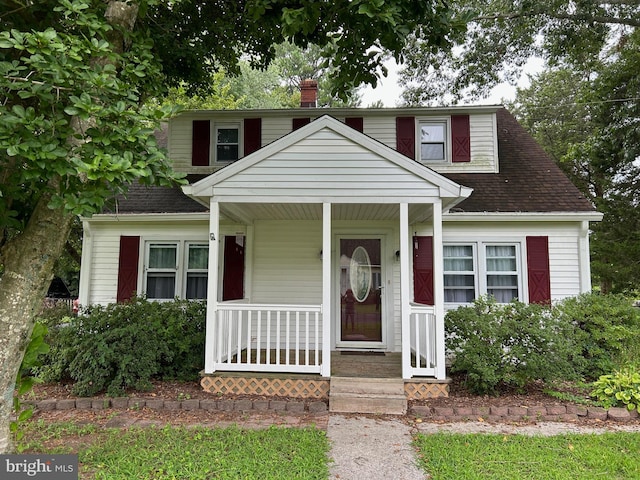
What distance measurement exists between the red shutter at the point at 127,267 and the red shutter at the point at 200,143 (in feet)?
7.37

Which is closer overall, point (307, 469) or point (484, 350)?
point (307, 469)

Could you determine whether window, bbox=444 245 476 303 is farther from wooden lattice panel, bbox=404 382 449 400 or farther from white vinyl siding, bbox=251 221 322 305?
white vinyl siding, bbox=251 221 322 305

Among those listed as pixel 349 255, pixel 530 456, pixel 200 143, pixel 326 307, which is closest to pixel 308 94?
pixel 200 143

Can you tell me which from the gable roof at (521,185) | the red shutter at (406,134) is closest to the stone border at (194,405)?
the gable roof at (521,185)

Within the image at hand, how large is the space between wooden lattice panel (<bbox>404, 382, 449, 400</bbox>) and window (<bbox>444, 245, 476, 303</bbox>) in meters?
2.27

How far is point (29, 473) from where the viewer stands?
2.92m

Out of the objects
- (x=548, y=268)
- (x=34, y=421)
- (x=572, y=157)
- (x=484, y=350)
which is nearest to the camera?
(x=34, y=421)

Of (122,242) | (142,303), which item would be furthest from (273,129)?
(142,303)

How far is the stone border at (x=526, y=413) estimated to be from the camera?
14.8ft

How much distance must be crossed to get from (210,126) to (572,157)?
9.55 m

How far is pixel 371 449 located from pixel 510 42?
1071 cm

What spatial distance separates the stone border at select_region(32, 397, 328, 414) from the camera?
4.72m

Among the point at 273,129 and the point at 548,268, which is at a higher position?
the point at 273,129

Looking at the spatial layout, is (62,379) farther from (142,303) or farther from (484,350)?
(484,350)
